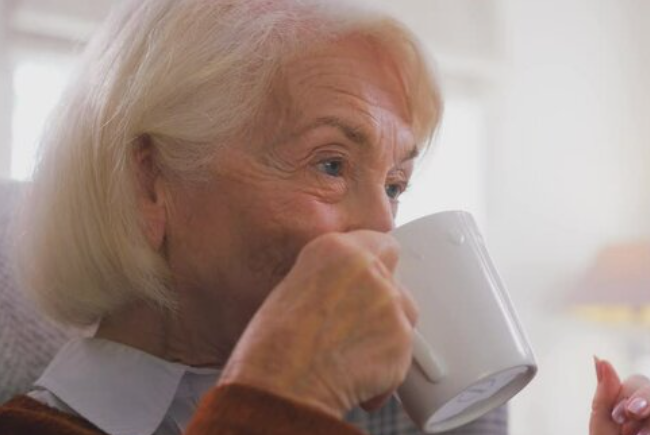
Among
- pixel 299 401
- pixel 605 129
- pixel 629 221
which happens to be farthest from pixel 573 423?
pixel 299 401

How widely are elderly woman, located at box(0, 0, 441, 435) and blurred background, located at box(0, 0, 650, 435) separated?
170 centimetres

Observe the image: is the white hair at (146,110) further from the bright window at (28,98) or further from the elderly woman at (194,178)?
the bright window at (28,98)

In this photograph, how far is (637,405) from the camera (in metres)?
0.91

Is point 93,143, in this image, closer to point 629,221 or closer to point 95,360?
point 95,360

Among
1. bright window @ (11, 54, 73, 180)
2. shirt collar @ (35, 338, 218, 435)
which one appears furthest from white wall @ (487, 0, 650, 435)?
shirt collar @ (35, 338, 218, 435)

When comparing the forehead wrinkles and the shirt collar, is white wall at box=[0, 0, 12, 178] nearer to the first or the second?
the shirt collar

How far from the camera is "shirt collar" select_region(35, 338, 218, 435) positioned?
87 centimetres

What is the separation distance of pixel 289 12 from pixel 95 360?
1.24 feet

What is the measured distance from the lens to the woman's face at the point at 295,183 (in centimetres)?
85

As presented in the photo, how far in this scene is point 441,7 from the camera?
280cm

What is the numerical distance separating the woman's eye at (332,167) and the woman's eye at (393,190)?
79mm

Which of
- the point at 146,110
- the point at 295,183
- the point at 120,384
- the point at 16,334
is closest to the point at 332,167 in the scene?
the point at 295,183

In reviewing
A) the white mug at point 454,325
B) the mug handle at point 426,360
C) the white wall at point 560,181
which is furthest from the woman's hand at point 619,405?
the white wall at point 560,181

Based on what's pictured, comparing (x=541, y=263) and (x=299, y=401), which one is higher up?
(x=299, y=401)
